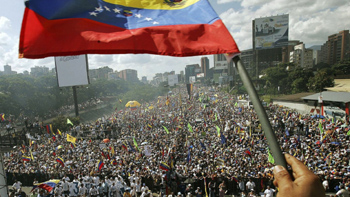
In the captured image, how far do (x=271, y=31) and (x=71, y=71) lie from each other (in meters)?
58.1

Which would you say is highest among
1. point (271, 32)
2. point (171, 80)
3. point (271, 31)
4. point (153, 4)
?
point (271, 31)

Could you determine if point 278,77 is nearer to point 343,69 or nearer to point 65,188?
point 343,69

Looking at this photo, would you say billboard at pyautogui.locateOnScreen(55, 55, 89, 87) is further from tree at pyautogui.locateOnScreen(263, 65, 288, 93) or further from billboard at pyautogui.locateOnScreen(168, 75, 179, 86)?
billboard at pyautogui.locateOnScreen(168, 75, 179, 86)

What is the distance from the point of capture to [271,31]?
65.9 metres

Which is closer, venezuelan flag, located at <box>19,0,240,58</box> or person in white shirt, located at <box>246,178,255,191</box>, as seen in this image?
venezuelan flag, located at <box>19,0,240,58</box>

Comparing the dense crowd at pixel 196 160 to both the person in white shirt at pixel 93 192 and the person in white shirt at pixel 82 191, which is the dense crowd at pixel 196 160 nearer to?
the person in white shirt at pixel 93 192

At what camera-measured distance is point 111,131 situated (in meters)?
25.2

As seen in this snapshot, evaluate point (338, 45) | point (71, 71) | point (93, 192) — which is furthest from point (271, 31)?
point (338, 45)

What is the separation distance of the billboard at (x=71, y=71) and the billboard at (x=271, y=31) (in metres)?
53.1

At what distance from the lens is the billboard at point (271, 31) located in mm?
65125

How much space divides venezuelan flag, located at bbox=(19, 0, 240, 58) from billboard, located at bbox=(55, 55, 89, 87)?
3120 cm

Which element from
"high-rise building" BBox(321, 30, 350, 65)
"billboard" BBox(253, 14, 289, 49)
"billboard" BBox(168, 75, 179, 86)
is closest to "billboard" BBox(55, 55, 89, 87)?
"billboard" BBox(253, 14, 289, 49)

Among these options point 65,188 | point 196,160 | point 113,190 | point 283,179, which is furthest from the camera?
point 196,160

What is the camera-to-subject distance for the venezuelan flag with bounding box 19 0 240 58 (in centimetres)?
275
